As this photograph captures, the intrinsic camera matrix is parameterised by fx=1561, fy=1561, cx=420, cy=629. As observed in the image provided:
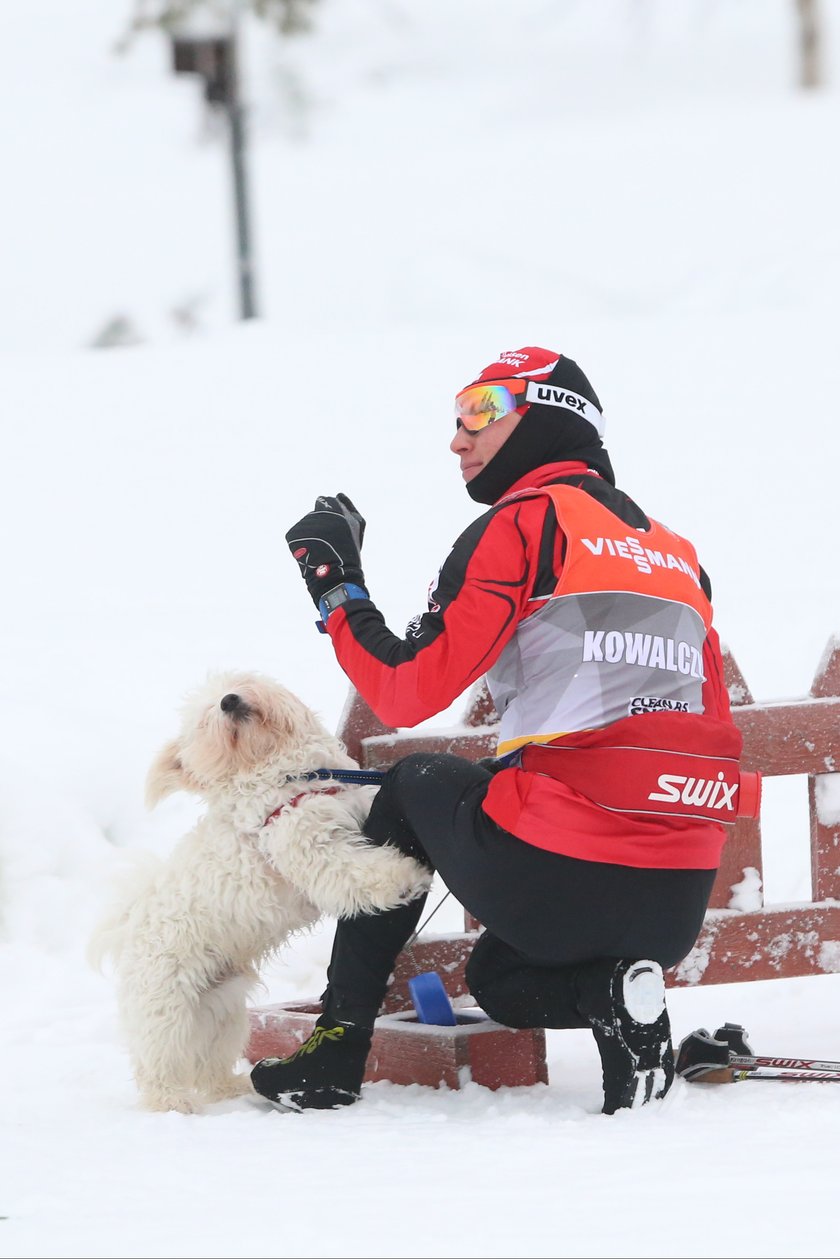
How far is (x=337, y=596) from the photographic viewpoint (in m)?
3.19

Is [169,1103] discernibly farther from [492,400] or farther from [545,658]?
[492,400]

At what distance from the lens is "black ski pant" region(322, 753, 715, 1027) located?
3053 millimetres

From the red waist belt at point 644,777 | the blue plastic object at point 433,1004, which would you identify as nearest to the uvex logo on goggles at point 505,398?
the red waist belt at point 644,777

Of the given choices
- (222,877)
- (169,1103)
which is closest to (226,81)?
(222,877)

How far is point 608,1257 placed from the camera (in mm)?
2086

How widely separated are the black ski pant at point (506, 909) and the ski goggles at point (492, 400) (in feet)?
2.36

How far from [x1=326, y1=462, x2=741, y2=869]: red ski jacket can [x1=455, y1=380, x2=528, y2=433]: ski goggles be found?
0.73ft

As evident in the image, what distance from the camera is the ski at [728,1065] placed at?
3367mm

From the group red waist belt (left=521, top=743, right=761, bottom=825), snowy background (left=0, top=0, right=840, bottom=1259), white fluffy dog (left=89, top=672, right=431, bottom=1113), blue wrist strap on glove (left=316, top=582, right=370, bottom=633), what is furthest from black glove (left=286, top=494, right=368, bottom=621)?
snowy background (left=0, top=0, right=840, bottom=1259)

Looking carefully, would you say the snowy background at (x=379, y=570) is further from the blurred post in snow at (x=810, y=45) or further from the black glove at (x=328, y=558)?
the blurred post in snow at (x=810, y=45)

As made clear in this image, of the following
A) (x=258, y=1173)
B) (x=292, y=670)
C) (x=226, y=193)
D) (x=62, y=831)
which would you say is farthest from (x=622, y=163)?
(x=258, y=1173)

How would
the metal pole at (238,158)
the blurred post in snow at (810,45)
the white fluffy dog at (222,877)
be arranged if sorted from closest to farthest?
the white fluffy dog at (222,877) < the metal pole at (238,158) < the blurred post in snow at (810,45)

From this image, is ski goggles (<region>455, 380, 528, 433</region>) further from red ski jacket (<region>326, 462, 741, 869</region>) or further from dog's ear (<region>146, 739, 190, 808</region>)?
dog's ear (<region>146, 739, 190, 808</region>)

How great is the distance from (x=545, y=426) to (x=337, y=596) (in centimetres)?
57
